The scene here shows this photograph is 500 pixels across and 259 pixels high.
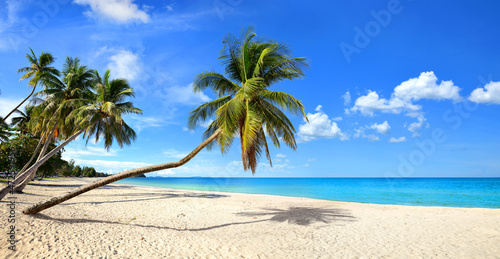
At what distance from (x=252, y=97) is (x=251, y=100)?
0.24 meters

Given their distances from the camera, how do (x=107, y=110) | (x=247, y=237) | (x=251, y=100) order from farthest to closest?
(x=107, y=110) → (x=251, y=100) → (x=247, y=237)

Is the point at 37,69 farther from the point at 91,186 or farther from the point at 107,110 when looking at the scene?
the point at 91,186

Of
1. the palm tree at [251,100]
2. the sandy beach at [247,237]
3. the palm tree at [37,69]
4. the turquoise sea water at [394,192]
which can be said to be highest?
the palm tree at [37,69]

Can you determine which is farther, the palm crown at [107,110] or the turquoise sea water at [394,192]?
the turquoise sea water at [394,192]

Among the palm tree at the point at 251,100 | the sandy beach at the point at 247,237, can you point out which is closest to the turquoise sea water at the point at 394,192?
the sandy beach at the point at 247,237

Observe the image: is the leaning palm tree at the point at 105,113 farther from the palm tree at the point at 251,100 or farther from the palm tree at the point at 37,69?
the palm tree at the point at 251,100

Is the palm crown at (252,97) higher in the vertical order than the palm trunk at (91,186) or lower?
higher

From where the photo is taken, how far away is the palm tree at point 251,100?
8250 millimetres

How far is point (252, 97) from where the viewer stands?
9.20 meters

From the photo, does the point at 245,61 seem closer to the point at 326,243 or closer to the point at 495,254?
the point at 326,243

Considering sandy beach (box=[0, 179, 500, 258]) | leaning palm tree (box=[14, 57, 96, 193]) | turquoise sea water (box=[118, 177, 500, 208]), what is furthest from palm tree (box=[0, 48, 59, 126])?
turquoise sea water (box=[118, 177, 500, 208])

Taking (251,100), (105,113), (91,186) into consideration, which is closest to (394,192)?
(251,100)

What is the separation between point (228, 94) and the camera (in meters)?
10.4

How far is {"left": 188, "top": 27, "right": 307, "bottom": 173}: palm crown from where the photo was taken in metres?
8.36
